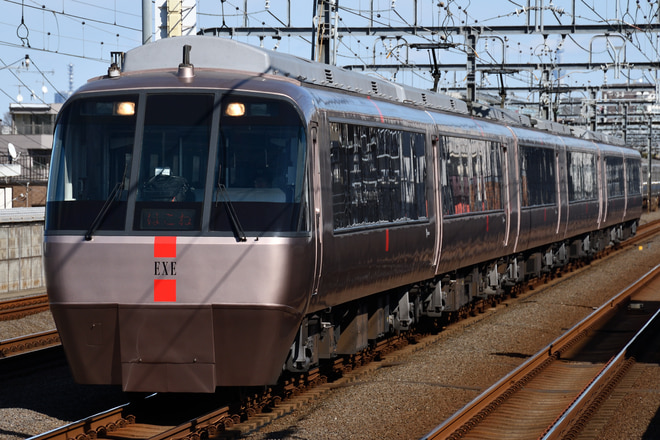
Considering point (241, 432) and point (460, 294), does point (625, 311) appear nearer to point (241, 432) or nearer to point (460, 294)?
point (460, 294)

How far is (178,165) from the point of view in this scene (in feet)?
28.8

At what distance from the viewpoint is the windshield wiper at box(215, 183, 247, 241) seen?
8.55 meters

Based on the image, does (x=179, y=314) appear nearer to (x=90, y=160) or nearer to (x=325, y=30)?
(x=90, y=160)

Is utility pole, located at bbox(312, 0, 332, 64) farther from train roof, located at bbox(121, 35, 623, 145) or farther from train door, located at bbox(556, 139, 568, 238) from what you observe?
train roof, located at bbox(121, 35, 623, 145)

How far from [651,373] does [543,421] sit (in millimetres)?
3127

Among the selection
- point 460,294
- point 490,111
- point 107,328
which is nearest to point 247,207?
point 107,328

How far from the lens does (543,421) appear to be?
1011cm

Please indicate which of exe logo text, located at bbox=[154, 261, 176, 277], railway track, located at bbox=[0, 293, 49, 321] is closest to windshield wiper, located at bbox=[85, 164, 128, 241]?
exe logo text, located at bbox=[154, 261, 176, 277]

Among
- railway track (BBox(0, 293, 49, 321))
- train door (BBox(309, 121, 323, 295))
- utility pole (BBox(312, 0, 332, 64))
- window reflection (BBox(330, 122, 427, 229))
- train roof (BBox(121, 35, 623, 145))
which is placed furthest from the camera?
utility pole (BBox(312, 0, 332, 64))

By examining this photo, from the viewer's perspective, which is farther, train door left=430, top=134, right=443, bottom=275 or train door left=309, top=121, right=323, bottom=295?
train door left=430, top=134, right=443, bottom=275

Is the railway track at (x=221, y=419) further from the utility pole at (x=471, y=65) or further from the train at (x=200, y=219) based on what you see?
the utility pole at (x=471, y=65)

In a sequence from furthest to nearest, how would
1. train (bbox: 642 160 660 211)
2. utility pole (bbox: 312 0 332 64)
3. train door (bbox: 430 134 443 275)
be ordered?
train (bbox: 642 160 660 211) < utility pole (bbox: 312 0 332 64) < train door (bbox: 430 134 443 275)

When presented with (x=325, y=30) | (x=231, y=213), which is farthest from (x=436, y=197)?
(x=325, y=30)

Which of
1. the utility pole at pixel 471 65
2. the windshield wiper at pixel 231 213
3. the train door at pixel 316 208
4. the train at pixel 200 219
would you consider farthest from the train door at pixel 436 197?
the utility pole at pixel 471 65
